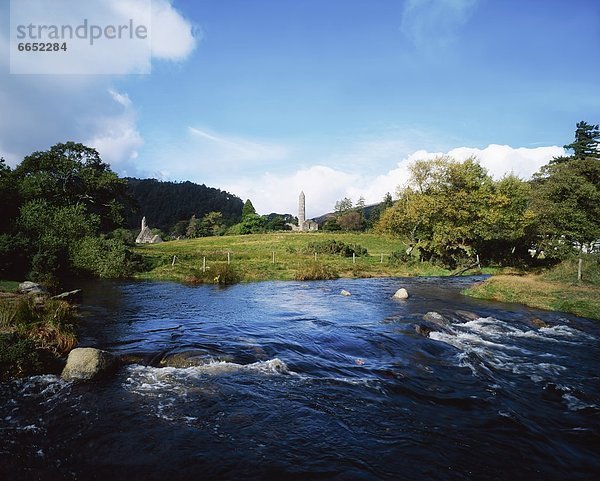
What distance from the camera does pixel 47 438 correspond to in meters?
7.31

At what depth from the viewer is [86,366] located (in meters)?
10.3

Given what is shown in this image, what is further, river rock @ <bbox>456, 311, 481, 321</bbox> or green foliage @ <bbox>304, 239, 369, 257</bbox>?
green foliage @ <bbox>304, 239, 369, 257</bbox>

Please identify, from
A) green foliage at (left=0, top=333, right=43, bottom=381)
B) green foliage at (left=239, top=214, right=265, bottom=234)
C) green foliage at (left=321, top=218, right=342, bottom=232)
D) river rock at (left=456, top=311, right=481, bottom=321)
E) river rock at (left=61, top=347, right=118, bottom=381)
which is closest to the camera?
green foliage at (left=0, top=333, right=43, bottom=381)

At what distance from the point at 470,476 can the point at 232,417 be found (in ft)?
16.5

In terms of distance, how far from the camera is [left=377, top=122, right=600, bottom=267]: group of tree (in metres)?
31.3

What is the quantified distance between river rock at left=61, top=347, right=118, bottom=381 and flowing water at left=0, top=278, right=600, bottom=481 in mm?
386

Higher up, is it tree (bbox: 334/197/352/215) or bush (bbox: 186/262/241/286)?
tree (bbox: 334/197/352/215)

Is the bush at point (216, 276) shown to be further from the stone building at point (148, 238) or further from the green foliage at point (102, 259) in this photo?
the stone building at point (148, 238)

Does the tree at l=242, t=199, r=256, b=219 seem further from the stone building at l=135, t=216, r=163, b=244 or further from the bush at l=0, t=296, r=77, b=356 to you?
the bush at l=0, t=296, r=77, b=356

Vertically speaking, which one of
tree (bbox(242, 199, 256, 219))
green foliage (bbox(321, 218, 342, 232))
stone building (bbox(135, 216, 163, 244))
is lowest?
stone building (bbox(135, 216, 163, 244))

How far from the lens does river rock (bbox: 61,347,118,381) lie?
33.4 feet

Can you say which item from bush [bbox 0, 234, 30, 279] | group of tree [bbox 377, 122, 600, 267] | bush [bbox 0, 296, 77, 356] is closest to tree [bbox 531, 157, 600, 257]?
group of tree [bbox 377, 122, 600, 267]

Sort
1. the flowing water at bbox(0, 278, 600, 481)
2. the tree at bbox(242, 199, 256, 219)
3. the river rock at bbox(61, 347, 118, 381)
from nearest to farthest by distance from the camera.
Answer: the flowing water at bbox(0, 278, 600, 481) → the river rock at bbox(61, 347, 118, 381) → the tree at bbox(242, 199, 256, 219)

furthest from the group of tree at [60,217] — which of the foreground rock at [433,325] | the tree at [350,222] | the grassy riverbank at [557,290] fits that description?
the tree at [350,222]
